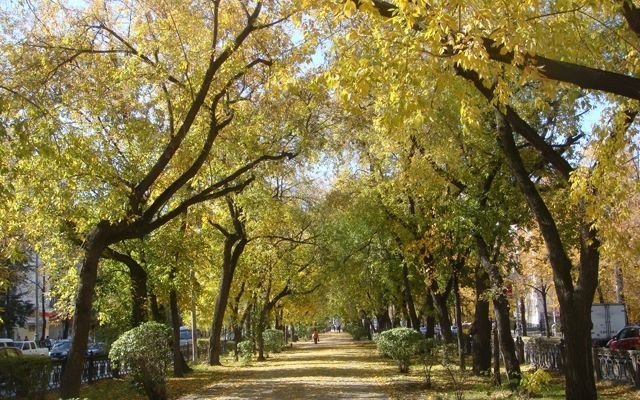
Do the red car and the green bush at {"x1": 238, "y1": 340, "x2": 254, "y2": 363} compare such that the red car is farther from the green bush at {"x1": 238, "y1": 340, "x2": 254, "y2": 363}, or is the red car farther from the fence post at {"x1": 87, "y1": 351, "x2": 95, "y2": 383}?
the fence post at {"x1": 87, "y1": 351, "x2": 95, "y2": 383}

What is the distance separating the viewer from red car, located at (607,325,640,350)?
29023 millimetres

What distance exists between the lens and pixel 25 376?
16.4 meters

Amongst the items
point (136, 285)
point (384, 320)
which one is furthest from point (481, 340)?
point (384, 320)

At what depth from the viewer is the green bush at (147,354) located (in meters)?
14.9

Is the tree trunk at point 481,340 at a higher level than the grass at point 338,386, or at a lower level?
higher

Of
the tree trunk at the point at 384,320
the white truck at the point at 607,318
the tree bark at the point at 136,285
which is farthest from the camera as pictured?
the tree trunk at the point at 384,320

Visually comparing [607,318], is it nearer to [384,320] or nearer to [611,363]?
[611,363]

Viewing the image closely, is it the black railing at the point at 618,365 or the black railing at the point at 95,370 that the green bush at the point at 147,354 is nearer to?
the black railing at the point at 95,370

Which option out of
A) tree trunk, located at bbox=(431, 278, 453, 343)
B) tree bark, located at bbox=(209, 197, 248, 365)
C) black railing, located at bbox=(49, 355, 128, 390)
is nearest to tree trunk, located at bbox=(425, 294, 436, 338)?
tree trunk, located at bbox=(431, 278, 453, 343)

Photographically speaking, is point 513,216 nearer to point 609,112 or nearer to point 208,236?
point 609,112

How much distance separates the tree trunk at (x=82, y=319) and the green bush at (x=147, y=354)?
2.21 metres

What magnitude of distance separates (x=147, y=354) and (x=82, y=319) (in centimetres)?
284

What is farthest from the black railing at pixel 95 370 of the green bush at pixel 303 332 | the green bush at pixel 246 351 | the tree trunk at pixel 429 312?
the green bush at pixel 303 332

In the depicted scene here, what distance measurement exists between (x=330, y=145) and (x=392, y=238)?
305 inches
